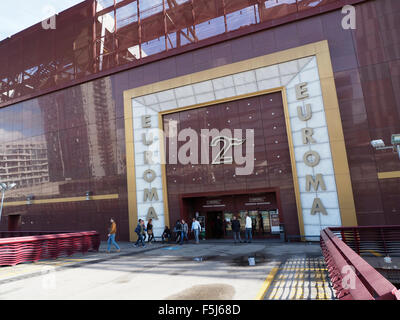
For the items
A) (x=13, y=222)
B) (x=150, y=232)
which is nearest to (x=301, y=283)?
(x=150, y=232)

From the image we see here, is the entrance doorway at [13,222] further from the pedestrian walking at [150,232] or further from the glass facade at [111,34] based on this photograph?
the pedestrian walking at [150,232]

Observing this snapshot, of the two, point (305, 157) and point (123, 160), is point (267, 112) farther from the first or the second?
point (123, 160)

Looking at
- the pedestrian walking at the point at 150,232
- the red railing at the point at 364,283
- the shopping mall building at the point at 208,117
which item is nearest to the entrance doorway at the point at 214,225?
the shopping mall building at the point at 208,117

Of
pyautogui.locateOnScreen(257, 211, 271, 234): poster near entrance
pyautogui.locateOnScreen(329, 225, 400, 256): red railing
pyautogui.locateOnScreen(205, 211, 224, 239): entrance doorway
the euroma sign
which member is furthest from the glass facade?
pyautogui.locateOnScreen(329, 225, 400, 256): red railing

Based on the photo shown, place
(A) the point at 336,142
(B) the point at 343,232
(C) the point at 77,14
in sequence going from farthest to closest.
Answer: (C) the point at 77,14 → (A) the point at 336,142 → (B) the point at 343,232

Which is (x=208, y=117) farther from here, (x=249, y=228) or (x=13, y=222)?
(x=13, y=222)

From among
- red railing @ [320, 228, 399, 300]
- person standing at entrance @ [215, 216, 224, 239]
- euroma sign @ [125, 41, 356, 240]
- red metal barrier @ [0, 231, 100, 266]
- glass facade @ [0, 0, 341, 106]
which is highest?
glass facade @ [0, 0, 341, 106]

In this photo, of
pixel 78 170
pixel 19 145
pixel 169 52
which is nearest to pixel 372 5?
pixel 169 52

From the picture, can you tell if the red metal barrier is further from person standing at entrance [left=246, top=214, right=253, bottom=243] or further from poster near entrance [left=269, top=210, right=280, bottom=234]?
poster near entrance [left=269, top=210, right=280, bottom=234]

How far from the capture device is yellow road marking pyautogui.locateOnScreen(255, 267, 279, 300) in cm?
611

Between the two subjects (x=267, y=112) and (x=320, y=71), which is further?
(x=267, y=112)

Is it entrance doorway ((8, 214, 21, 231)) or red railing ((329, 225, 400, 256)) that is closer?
red railing ((329, 225, 400, 256))

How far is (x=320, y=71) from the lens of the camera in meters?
16.9
